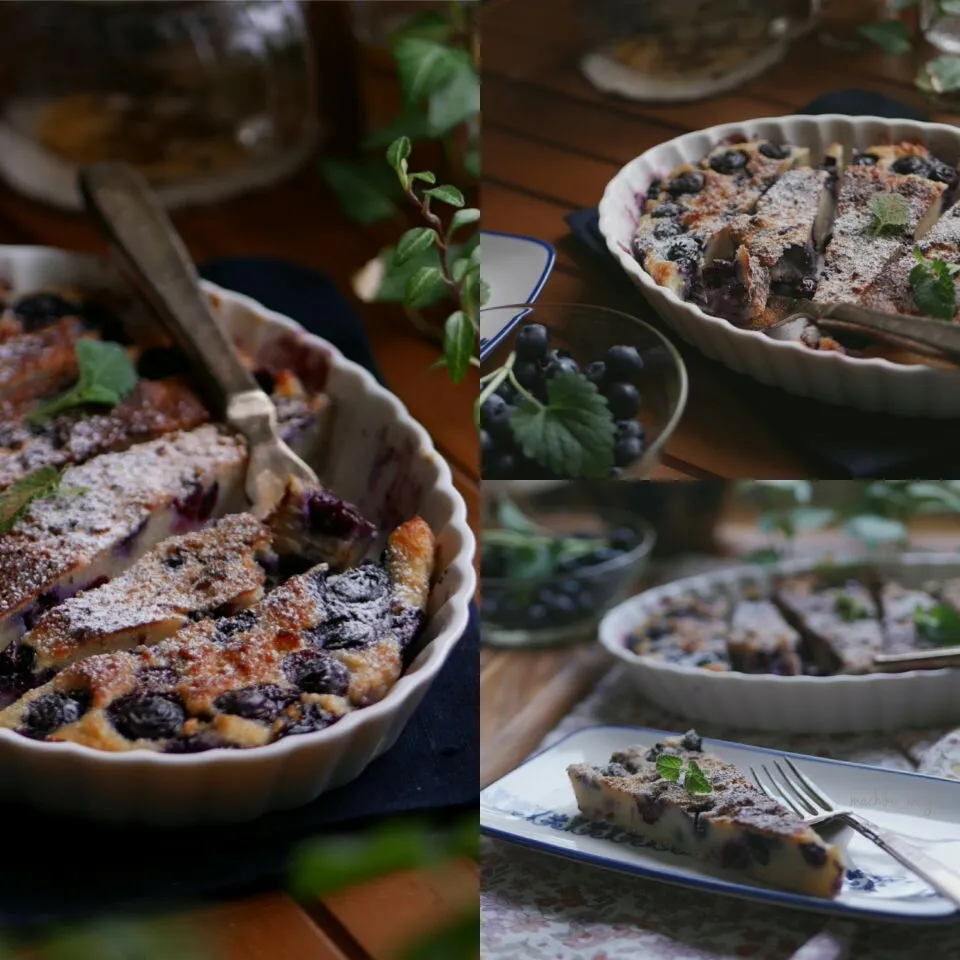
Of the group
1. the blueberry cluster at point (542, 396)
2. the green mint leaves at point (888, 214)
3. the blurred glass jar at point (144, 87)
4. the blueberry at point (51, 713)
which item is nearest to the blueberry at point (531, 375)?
the blueberry cluster at point (542, 396)

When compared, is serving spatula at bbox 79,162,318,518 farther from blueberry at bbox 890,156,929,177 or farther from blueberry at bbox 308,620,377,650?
blueberry at bbox 890,156,929,177

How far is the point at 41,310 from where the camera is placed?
1116mm

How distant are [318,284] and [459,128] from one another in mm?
205

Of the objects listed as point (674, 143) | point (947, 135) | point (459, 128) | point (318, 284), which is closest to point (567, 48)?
point (674, 143)

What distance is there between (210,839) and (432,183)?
0.43 metres

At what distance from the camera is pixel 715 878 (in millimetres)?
693

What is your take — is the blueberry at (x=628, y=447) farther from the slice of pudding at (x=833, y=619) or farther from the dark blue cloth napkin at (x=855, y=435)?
the slice of pudding at (x=833, y=619)

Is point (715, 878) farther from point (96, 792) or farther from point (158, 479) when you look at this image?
point (158, 479)

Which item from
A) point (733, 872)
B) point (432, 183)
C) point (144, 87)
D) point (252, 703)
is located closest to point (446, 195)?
point (432, 183)

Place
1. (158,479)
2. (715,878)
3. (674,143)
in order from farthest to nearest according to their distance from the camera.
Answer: (158,479)
(674,143)
(715,878)

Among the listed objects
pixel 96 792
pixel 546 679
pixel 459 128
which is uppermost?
pixel 459 128

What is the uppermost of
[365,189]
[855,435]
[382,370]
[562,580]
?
[855,435]

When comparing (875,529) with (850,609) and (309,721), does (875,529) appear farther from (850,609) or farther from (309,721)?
(309,721)

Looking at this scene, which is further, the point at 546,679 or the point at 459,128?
the point at 459,128
